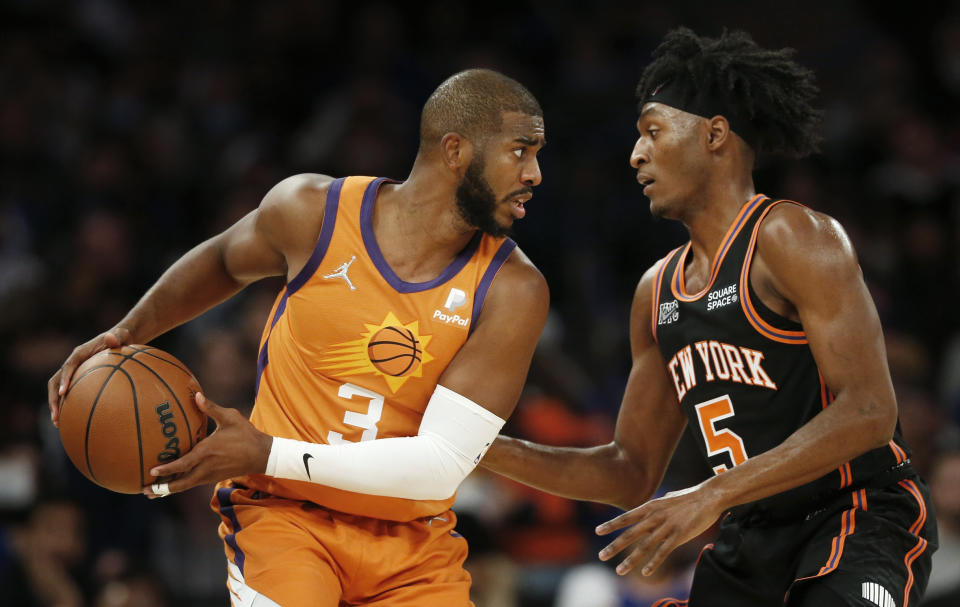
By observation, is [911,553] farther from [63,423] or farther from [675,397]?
[63,423]

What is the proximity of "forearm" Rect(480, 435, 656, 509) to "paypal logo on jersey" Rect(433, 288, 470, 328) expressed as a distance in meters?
0.62

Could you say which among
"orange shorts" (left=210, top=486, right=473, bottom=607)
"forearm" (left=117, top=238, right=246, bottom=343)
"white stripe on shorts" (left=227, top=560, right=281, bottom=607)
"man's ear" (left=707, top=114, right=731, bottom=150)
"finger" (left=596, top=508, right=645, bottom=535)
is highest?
"man's ear" (left=707, top=114, right=731, bottom=150)

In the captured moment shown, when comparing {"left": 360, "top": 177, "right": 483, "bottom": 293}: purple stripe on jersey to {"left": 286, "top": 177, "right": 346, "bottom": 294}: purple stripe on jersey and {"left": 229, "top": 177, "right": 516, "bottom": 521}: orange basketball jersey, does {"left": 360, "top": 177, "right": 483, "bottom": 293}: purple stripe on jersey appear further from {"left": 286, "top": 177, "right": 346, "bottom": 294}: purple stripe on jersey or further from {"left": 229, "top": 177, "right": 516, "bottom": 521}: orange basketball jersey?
{"left": 286, "top": 177, "right": 346, "bottom": 294}: purple stripe on jersey

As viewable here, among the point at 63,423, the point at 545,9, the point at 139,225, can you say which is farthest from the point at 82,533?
the point at 545,9

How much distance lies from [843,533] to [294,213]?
2113mm

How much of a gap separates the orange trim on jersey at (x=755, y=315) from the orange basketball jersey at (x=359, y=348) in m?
0.85

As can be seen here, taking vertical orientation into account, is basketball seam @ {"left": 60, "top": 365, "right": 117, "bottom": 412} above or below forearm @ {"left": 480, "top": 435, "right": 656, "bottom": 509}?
above

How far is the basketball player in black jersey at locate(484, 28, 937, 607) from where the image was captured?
139 inches

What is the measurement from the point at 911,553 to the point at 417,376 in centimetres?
170

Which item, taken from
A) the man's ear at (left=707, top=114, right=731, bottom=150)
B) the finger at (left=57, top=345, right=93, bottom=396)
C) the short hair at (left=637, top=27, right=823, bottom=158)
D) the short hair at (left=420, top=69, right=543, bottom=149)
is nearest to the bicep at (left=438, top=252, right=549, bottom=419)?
the short hair at (left=420, top=69, right=543, bottom=149)

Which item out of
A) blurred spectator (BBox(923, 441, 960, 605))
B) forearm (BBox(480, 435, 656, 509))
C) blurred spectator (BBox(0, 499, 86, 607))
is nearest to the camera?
forearm (BBox(480, 435, 656, 509))

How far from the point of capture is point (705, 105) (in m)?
4.17

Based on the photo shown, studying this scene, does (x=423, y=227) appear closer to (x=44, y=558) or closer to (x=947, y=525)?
(x=947, y=525)

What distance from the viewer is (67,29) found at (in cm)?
999
